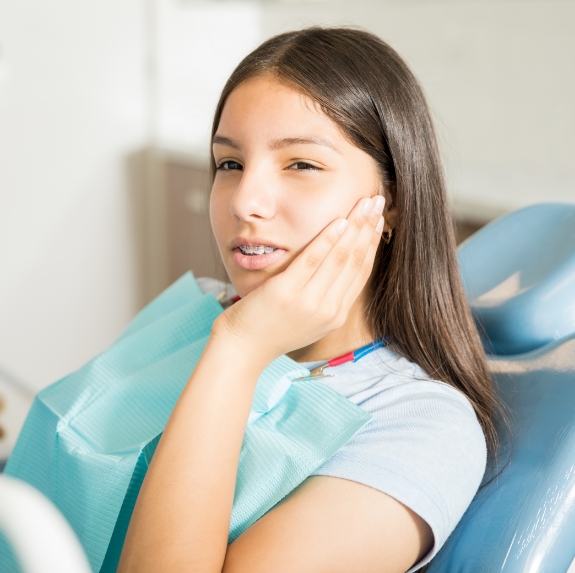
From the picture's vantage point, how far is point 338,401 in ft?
2.72

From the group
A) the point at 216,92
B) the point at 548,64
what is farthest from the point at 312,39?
the point at 216,92

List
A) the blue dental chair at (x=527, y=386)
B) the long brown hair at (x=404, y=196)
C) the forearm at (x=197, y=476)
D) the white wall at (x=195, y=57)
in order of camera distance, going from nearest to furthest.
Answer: the forearm at (x=197, y=476)
the blue dental chair at (x=527, y=386)
the long brown hair at (x=404, y=196)
the white wall at (x=195, y=57)

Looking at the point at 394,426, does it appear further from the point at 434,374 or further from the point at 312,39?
the point at 312,39

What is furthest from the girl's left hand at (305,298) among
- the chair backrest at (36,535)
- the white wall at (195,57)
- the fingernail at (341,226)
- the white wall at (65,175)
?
the white wall at (65,175)

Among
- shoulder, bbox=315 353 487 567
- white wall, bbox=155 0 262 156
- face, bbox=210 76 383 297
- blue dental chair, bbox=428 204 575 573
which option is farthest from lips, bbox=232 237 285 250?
white wall, bbox=155 0 262 156

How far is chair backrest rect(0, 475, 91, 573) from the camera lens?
0.38m

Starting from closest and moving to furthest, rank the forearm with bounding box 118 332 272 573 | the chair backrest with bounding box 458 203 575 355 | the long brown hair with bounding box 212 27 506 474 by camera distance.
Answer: the forearm with bounding box 118 332 272 573 < the long brown hair with bounding box 212 27 506 474 < the chair backrest with bounding box 458 203 575 355

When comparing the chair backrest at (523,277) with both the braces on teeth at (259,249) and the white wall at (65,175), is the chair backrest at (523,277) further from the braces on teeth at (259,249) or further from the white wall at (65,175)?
the white wall at (65,175)

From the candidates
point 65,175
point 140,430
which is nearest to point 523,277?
point 140,430

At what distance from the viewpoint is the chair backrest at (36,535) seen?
38cm

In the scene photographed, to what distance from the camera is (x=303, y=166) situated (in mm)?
883

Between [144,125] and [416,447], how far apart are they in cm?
201

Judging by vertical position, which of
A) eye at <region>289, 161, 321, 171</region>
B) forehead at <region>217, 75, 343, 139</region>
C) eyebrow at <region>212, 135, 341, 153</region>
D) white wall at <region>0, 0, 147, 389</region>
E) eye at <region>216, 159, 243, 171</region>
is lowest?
white wall at <region>0, 0, 147, 389</region>

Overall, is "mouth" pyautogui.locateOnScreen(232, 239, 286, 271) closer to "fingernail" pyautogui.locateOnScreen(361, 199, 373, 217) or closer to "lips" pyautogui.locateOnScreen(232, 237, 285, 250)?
"lips" pyautogui.locateOnScreen(232, 237, 285, 250)
